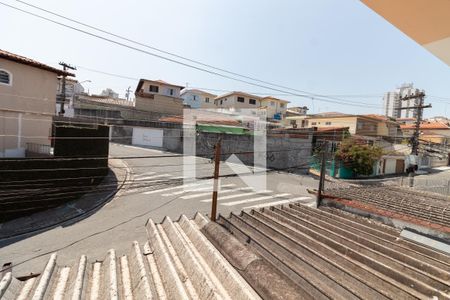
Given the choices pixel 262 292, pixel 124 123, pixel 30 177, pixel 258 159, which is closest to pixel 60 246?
pixel 30 177

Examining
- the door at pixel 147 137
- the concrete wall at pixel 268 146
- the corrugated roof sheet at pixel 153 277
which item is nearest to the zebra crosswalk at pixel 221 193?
the concrete wall at pixel 268 146

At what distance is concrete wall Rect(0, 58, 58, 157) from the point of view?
14.3m

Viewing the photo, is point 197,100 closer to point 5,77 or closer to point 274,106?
point 274,106

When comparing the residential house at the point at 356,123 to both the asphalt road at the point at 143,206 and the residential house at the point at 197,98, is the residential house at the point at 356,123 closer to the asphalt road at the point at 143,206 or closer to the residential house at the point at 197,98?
the asphalt road at the point at 143,206

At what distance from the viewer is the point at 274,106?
52.5 m

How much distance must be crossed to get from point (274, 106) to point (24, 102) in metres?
43.9

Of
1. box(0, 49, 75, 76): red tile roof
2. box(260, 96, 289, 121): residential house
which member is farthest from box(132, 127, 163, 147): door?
box(260, 96, 289, 121): residential house

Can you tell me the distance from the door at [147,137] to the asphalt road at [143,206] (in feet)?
25.4

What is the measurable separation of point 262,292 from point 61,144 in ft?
50.6

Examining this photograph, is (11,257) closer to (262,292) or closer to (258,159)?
(262,292)

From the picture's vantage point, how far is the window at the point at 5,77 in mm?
14148

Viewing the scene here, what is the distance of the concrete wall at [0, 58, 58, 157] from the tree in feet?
80.2

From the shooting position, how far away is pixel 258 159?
28094 mm

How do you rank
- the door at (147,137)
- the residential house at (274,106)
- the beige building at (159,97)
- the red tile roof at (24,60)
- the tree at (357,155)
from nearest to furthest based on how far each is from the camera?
the red tile roof at (24,60), the tree at (357,155), the door at (147,137), the beige building at (159,97), the residential house at (274,106)
